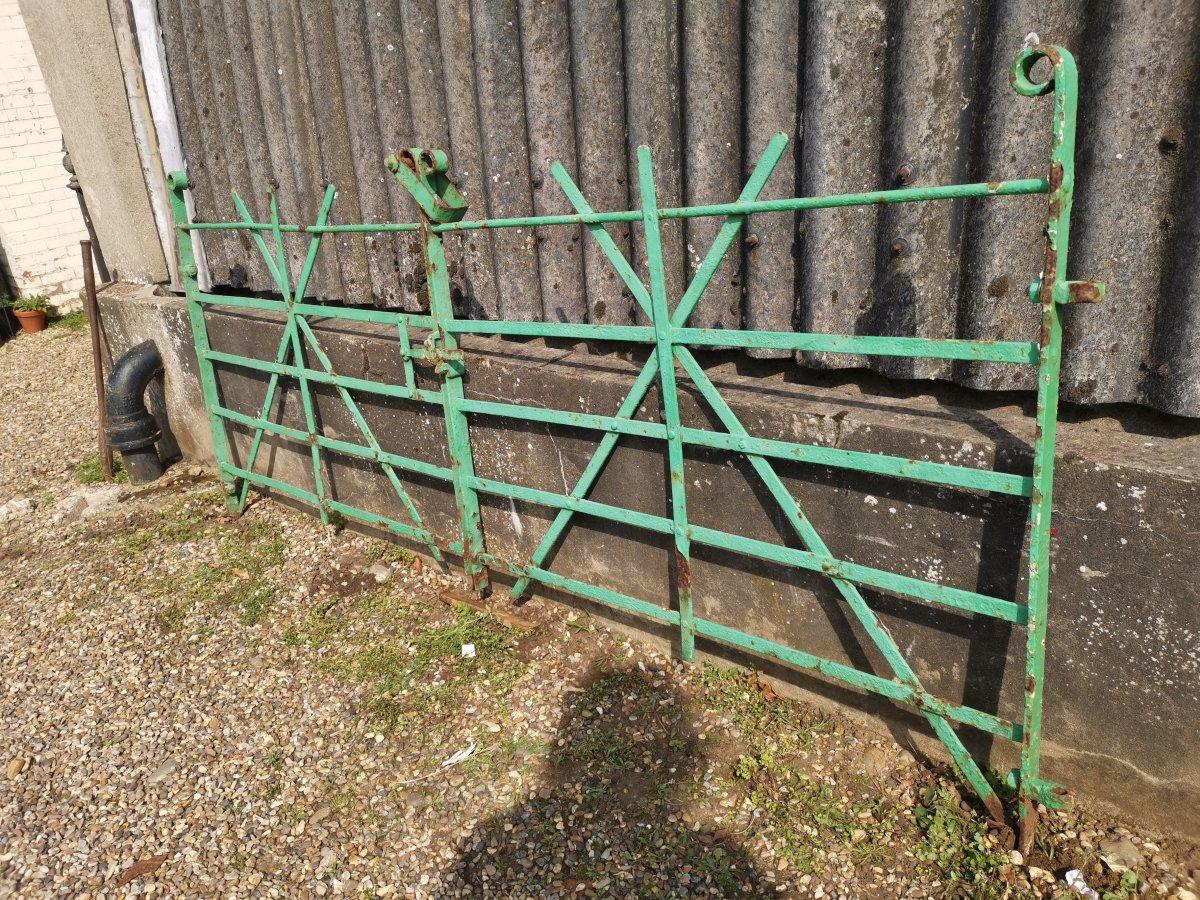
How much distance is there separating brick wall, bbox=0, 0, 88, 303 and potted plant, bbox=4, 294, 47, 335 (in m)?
0.32

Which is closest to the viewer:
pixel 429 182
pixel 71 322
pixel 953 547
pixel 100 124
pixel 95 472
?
pixel 953 547

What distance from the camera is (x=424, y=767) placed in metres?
3.34

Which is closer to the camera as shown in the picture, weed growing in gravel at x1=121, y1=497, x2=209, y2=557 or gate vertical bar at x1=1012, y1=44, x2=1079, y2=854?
gate vertical bar at x1=1012, y1=44, x2=1079, y2=854

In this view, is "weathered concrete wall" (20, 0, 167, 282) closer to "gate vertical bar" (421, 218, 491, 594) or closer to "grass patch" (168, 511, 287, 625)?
"grass patch" (168, 511, 287, 625)

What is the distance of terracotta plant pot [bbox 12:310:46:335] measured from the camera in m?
11.6

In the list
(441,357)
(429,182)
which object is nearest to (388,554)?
(441,357)

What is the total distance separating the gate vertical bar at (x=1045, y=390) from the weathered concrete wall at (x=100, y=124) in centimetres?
599

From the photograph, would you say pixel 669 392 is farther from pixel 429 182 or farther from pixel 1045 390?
pixel 429 182

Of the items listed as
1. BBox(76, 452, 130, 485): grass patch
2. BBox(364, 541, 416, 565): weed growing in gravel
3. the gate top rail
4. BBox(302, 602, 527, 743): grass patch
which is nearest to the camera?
the gate top rail

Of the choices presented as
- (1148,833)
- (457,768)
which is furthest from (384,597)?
(1148,833)

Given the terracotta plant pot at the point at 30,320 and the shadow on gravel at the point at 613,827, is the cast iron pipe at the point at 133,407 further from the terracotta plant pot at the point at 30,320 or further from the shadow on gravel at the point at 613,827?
the terracotta plant pot at the point at 30,320

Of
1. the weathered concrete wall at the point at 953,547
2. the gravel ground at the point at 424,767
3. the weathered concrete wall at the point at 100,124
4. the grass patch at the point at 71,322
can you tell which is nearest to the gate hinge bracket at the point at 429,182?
the weathered concrete wall at the point at 953,547

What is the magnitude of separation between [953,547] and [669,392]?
1066 millimetres

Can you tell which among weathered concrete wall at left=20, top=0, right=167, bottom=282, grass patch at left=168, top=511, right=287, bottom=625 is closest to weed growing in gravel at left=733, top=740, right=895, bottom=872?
grass patch at left=168, top=511, right=287, bottom=625
